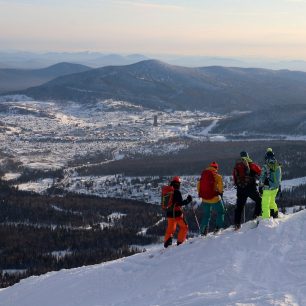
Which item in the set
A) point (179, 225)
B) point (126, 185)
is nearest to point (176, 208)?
point (179, 225)

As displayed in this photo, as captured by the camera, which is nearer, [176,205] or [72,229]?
[176,205]

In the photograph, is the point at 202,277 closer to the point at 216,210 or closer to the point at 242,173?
the point at 216,210

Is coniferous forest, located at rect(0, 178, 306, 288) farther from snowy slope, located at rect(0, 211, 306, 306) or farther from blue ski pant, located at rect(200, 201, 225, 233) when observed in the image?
snowy slope, located at rect(0, 211, 306, 306)

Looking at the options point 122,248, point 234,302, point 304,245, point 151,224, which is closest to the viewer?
point 234,302

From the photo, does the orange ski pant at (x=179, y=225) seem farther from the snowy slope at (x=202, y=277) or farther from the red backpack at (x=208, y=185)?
the red backpack at (x=208, y=185)

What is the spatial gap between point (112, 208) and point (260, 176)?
95.7 m

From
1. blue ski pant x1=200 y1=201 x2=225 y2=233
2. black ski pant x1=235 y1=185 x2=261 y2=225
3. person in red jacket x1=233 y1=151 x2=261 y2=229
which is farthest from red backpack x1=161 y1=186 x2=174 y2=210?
black ski pant x1=235 y1=185 x2=261 y2=225

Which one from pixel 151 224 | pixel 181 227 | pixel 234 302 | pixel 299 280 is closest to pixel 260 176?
pixel 181 227

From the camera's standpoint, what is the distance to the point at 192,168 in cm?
17200

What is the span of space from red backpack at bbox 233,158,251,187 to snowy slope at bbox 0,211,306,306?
92.8 inches

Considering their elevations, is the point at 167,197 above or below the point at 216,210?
above

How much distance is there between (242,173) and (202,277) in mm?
5571

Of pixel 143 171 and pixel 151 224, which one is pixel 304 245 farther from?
pixel 143 171

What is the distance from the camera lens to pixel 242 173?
26.8 m
